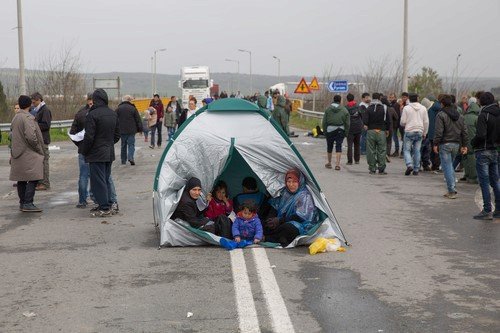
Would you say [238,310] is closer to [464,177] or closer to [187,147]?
[187,147]

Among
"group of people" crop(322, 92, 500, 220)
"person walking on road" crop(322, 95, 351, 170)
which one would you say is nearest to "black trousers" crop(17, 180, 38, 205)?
"group of people" crop(322, 92, 500, 220)

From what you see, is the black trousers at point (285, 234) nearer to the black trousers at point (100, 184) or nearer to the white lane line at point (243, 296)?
the white lane line at point (243, 296)

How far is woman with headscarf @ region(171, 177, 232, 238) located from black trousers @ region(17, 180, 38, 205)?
346 cm

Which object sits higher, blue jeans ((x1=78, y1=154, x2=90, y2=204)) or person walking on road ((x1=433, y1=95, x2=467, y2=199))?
person walking on road ((x1=433, y1=95, x2=467, y2=199))

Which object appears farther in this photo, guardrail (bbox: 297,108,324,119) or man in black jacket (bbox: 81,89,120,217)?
guardrail (bbox: 297,108,324,119)

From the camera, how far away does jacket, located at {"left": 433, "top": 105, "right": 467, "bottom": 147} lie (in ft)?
45.4

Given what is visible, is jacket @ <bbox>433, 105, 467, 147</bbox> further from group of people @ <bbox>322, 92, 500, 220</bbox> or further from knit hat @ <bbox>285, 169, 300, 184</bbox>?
knit hat @ <bbox>285, 169, 300, 184</bbox>

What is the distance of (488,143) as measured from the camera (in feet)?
37.5

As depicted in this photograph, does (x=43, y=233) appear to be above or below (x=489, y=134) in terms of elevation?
below

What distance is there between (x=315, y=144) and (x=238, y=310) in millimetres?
22151

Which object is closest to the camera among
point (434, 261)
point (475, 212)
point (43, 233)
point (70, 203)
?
point (434, 261)

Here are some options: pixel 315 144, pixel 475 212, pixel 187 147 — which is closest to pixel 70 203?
pixel 187 147

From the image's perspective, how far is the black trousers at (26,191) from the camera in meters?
12.4

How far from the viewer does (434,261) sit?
8.70 metres
